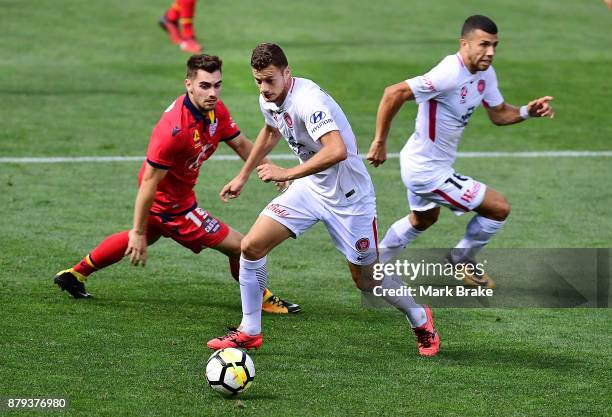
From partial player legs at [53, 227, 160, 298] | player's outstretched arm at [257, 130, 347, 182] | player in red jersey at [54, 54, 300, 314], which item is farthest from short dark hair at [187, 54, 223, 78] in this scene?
partial player legs at [53, 227, 160, 298]

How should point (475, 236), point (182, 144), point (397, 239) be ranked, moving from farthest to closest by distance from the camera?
1. point (397, 239)
2. point (475, 236)
3. point (182, 144)

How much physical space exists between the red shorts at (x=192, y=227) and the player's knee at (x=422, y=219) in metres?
2.26

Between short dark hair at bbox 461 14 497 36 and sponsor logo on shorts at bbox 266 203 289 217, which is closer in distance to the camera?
sponsor logo on shorts at bbox 266 203 289 217

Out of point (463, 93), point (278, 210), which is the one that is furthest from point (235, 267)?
point (463, 93)

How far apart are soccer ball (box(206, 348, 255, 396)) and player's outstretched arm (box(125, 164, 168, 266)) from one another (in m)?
1.12

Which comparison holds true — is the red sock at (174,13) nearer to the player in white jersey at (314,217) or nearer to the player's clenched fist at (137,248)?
the player in white jersey at (314,217)

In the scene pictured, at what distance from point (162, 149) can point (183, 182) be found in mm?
844

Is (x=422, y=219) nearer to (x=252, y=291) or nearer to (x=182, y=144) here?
(x=252, y=291)

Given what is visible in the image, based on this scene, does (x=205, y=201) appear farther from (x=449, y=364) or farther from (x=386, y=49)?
(x=386, y=49)

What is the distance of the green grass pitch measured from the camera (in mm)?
8508

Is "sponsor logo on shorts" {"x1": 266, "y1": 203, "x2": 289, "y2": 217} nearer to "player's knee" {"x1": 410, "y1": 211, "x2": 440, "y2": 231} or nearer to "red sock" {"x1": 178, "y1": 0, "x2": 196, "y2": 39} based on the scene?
"player's knee" {"x1": 410, "y1": 211, "x2": 440, "y2": 231}

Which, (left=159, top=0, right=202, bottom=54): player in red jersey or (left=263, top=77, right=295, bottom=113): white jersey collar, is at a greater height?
(left=263, top=77, right=295, bottom=113): white jersey collar

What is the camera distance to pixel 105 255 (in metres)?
10.6

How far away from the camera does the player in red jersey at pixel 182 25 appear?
22547 mm
